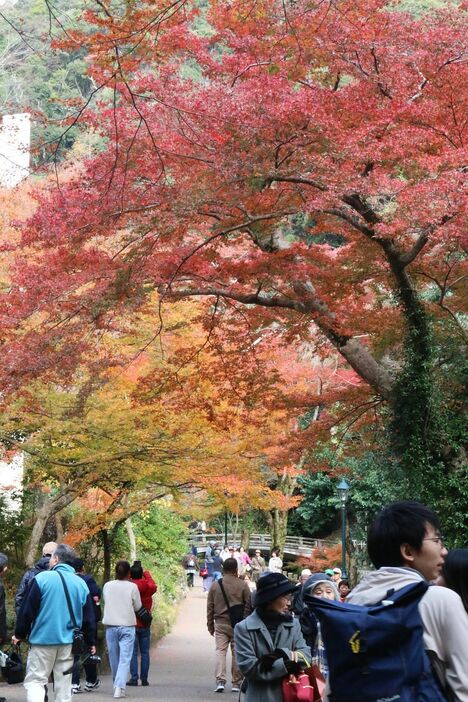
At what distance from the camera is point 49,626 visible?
677cm

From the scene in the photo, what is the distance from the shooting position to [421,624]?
2592 millimetres

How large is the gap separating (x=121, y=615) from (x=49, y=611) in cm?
377

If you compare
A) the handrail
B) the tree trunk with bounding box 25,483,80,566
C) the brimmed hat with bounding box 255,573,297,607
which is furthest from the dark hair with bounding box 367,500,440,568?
the handrail

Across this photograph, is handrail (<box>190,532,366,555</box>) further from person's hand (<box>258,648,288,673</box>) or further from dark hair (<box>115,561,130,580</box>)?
person's hand (<box>258,648,288,673</box>)

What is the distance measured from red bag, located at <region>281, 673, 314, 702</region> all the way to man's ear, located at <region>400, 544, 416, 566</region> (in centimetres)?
184

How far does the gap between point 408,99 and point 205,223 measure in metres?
3.11

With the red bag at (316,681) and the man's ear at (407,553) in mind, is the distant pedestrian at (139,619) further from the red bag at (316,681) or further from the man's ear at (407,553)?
the man's ear at (407,553)

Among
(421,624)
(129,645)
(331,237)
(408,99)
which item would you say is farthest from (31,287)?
(331,237)

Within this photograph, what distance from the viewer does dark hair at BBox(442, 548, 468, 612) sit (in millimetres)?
3053

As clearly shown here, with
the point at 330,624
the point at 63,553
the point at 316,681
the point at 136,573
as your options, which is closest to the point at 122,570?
the point at 136,573

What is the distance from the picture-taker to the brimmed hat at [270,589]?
497cm

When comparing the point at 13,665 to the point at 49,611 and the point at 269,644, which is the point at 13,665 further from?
the point at 269,644

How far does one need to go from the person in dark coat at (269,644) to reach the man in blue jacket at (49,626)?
2318 millimetres

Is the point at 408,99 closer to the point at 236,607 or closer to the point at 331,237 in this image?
the point at 236,607
